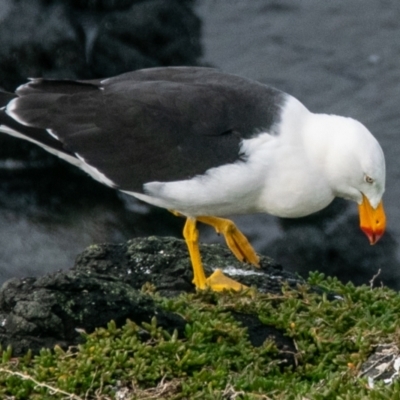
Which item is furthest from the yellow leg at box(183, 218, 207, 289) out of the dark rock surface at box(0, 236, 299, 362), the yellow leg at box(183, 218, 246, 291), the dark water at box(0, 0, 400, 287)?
the dark water at box(0, 0, 400, 287)

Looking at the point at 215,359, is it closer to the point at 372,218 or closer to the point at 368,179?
the point at 368,179

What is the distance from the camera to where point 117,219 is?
11648 millimetres

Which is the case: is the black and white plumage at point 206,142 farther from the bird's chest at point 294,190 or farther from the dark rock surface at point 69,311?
the dark rock surface at point 69,311

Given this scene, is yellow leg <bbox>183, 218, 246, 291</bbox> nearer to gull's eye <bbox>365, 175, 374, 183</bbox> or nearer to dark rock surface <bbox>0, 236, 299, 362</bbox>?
dark rock surface <bbox>0, 236, 299, 362</bbox>

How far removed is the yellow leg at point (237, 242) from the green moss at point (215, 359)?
121 cm

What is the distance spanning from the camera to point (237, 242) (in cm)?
774

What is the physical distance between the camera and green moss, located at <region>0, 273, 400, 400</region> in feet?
17.1

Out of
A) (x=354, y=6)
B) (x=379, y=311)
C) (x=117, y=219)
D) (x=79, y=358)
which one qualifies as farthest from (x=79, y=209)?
(x=79, y=358)

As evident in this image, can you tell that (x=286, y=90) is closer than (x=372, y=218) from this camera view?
No

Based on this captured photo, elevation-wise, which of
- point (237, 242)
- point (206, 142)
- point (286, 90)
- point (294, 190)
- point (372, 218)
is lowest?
point (286, 90)

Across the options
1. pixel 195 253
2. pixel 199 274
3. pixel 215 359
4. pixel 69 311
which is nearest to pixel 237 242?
pixel 195 253

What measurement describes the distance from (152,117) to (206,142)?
403 mm

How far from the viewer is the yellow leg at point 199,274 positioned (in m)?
7.06

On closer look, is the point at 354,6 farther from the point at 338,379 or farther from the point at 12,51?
the point at 338,379
